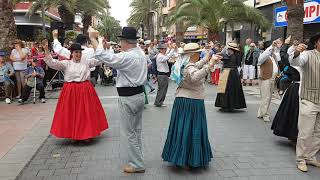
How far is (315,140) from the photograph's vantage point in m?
5.64

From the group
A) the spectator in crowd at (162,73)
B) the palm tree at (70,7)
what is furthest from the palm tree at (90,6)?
the spectator in crowd at (162,73)

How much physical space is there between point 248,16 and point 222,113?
48.6ft

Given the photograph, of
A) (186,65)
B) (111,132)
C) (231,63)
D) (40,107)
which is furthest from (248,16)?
(186,65)

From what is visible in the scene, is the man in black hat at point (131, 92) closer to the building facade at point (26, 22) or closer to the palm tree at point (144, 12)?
the building facade at point (26, 22)

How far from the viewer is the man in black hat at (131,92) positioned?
5.22 metres

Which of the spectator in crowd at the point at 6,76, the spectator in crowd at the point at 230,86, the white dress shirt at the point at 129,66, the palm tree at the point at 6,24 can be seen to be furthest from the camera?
the palm tree at the point at 6,24

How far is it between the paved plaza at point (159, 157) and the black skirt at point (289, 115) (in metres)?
0.26

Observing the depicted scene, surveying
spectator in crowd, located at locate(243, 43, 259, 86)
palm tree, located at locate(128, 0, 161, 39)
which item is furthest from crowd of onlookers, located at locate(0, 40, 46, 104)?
palm tree, located at locate(128, 0, 161, 39)

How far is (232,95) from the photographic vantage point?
1015cm

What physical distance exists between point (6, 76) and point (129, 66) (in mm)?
8008

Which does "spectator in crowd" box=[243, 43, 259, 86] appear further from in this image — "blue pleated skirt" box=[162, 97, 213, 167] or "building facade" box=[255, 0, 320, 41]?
"blue pleated skirt" box=[162, 97, 213, 167]

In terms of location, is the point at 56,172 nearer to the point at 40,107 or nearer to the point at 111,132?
the point at 111,132

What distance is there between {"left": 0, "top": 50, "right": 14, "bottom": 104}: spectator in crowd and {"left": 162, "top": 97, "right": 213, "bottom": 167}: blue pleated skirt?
25.7 ft

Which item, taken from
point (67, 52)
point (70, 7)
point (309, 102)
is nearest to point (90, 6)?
point (70, 7)
